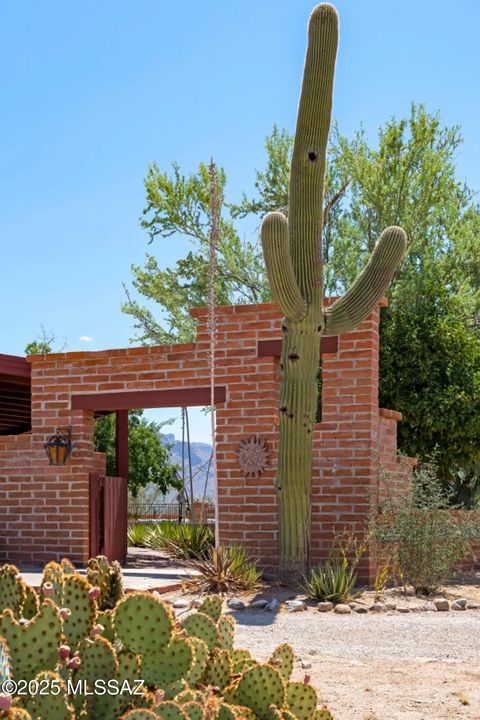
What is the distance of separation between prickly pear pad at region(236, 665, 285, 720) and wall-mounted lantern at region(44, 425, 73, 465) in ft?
30.6

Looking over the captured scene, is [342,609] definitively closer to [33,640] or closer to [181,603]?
[181,603]

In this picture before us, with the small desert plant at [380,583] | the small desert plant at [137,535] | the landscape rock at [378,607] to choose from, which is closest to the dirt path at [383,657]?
the landscape rock at [378,607]

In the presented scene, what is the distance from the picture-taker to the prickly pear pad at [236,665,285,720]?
359 centimetres

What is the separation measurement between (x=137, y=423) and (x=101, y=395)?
1739cm

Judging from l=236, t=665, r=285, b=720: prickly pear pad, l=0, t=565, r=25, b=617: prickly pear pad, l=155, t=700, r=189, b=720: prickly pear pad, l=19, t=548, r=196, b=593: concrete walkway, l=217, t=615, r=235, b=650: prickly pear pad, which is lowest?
l=19, t=548, r=196, b=593: concrete walkway

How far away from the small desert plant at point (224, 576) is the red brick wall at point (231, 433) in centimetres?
134

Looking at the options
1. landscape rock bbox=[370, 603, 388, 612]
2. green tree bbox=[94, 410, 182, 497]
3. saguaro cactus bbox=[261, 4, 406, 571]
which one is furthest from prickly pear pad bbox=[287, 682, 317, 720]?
green tree bbox=[94, 410, 182, 497]

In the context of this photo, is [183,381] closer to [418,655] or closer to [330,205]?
[418,655]

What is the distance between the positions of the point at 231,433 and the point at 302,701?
8.05 meters

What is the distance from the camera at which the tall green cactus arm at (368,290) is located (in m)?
10.6

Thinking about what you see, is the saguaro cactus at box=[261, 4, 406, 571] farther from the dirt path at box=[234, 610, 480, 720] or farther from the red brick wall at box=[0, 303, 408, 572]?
the dirt path at box=[234, 610, 480, 720]

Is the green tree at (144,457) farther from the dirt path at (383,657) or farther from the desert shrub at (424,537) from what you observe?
the dirt path at (383,657)

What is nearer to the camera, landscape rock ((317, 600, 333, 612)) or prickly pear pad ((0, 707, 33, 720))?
prickly pear pad ((0, 707, 33, 720))

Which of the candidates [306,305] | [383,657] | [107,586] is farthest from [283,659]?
[306,305]
